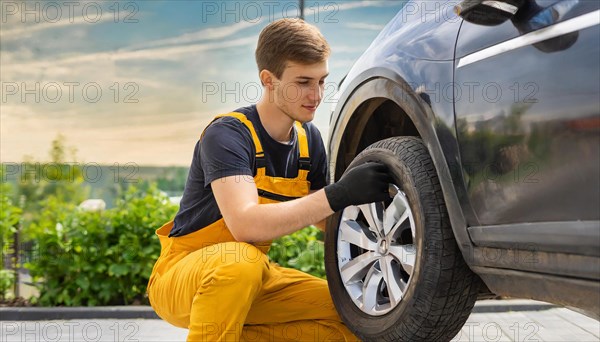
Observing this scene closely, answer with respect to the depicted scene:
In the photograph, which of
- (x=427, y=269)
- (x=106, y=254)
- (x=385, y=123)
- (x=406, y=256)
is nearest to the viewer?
(x=427, y=269)

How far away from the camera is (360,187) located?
7.57 feet

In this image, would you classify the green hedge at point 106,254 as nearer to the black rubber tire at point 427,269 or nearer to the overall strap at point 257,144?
the overall strap at point 257,144

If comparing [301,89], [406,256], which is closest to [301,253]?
[301,89]

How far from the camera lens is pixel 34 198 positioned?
18.5ft

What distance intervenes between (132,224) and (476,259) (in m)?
3.61

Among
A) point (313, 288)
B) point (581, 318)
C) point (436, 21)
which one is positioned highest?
point (436, 21)

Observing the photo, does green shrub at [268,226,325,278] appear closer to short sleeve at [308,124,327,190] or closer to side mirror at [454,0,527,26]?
short sleeve at [308,124,327,190]

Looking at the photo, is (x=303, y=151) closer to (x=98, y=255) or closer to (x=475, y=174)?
(x=475, y=174)

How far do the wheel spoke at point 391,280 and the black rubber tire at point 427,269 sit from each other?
1.4 inches

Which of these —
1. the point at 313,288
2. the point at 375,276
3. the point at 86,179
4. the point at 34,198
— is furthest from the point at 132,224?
the point at 375,276

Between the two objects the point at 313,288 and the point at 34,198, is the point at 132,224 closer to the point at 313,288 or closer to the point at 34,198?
the point at 34,198

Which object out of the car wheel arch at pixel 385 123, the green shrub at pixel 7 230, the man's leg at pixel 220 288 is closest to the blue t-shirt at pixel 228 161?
the car wheel arch at pixel 385 123

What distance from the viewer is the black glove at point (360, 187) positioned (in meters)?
2.31

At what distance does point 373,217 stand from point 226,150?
58 cm
